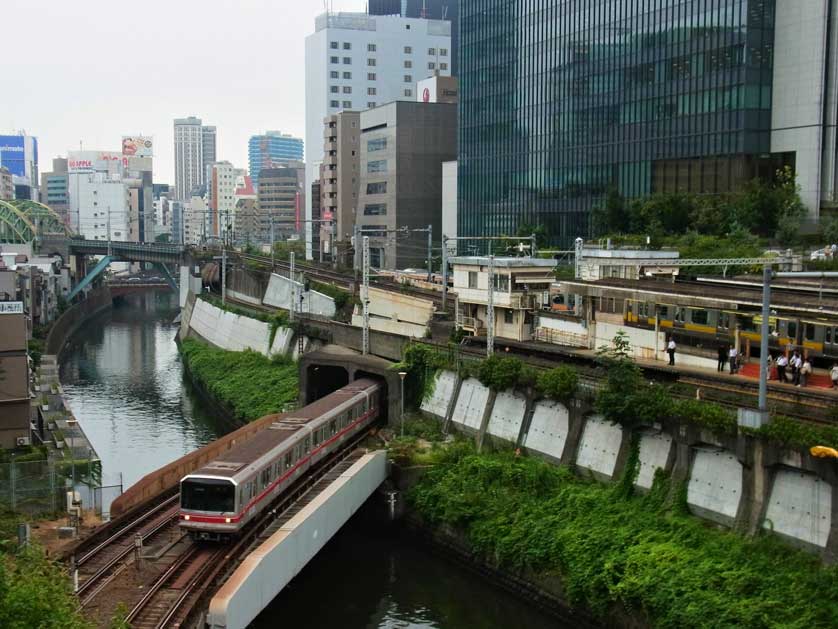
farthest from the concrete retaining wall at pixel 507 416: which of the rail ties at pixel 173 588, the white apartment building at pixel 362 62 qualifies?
the white apartment building at pixel 362 62

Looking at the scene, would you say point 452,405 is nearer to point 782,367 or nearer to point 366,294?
point 366,294

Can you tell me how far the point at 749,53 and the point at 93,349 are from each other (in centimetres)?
6302

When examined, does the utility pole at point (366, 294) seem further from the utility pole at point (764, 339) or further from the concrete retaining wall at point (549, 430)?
the utility pole at point (764, 339)

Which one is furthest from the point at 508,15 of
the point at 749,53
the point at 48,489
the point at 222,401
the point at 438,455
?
the point at 48,489

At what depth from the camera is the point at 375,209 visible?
355 feet

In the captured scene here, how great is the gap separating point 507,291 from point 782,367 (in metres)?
15.7

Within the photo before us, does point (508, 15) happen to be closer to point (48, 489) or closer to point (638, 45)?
point (638, 45)

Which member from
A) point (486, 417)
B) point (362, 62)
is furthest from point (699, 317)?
point (362, 62)

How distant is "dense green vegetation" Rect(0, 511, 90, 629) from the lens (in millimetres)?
17453

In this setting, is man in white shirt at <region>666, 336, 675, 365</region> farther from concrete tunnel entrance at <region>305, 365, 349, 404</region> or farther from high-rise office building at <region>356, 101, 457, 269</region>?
high-rise office building at <region>356, 101, 457, 269</region>

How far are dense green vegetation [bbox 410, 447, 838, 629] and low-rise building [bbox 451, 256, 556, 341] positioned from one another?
35.6ft

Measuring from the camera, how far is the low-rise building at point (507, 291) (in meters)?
45.9

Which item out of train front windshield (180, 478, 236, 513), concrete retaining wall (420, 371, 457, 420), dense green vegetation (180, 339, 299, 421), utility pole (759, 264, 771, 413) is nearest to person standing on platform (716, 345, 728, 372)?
utility pole (759, 264, 771, 413)

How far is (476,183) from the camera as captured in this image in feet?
302
